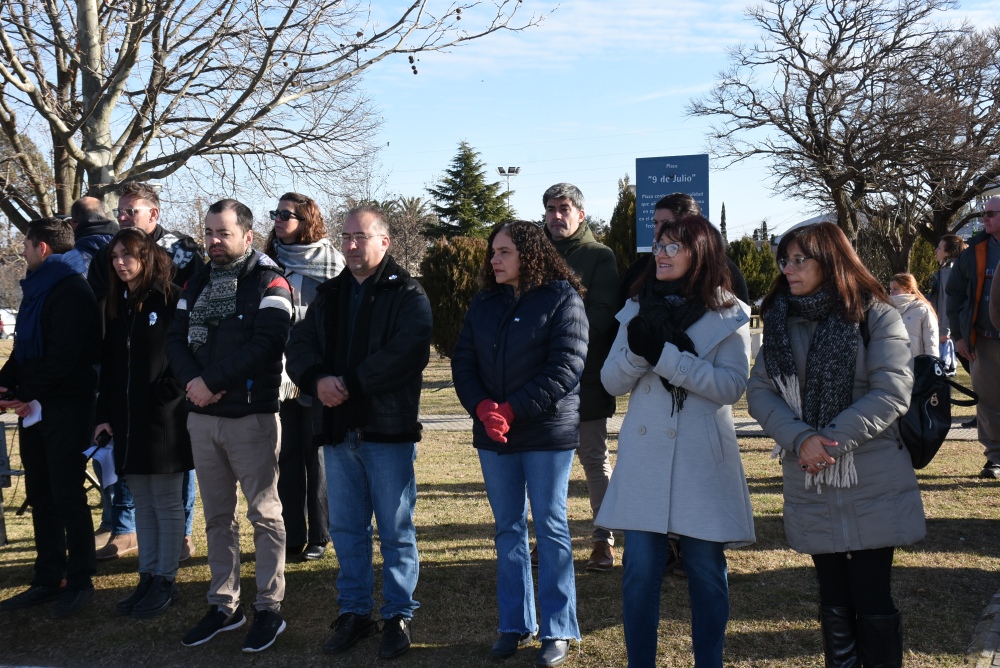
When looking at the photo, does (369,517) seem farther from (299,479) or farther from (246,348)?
(299,479)

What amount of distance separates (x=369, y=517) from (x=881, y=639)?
8.08ft

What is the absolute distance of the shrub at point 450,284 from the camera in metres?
21.6

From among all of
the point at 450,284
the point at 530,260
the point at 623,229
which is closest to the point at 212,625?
the point at 530,260

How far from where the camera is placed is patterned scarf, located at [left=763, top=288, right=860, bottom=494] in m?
3.60

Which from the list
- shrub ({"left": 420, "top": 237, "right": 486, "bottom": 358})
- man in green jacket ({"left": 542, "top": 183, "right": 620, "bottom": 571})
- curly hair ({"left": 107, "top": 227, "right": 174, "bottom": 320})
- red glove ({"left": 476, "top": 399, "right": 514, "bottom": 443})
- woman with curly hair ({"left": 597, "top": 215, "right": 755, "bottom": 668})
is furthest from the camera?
shrub ({"left": 420, "top": 237, "right": 486, "bottom": 358})

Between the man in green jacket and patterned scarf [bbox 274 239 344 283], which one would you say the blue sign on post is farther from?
patterned scarf [bbox 274 239 344 283]

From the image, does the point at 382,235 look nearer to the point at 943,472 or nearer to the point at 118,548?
the point at 118,548

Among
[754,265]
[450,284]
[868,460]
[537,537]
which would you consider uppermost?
[754,265]

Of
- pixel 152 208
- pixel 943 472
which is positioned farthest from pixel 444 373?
pixel 152 208

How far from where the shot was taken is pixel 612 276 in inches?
222

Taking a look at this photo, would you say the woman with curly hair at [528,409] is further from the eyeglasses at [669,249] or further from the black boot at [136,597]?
the black boot at [136,597]

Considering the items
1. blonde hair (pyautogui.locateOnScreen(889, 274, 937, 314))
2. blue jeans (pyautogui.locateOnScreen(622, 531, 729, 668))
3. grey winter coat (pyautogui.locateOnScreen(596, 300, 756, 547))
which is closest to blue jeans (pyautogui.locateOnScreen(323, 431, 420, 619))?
grey winter coat (pyautogui.locateOnScreen(596, 300, 756, 547))

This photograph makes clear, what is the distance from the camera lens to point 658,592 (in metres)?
3.77

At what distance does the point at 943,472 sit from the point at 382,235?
6.14 meters
